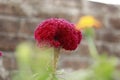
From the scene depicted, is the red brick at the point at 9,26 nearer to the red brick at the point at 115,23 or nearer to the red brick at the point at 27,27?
the red brick at the point at 27,27

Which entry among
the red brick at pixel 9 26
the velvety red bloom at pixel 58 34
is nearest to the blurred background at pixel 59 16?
the red brick at pixel 9 26

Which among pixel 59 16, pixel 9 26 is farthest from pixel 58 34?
pixel 59 16

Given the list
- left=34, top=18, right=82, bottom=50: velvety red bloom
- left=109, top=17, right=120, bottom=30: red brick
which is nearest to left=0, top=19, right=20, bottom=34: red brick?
left=109, top=17, right=120, bottom=30: red brick

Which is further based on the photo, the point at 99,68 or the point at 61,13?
the point at 61,13

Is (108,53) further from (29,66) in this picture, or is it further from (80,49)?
(29,66)

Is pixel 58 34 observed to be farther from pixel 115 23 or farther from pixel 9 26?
pixel 115 23

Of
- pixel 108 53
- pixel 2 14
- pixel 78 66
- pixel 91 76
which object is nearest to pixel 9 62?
pixel 2 14
